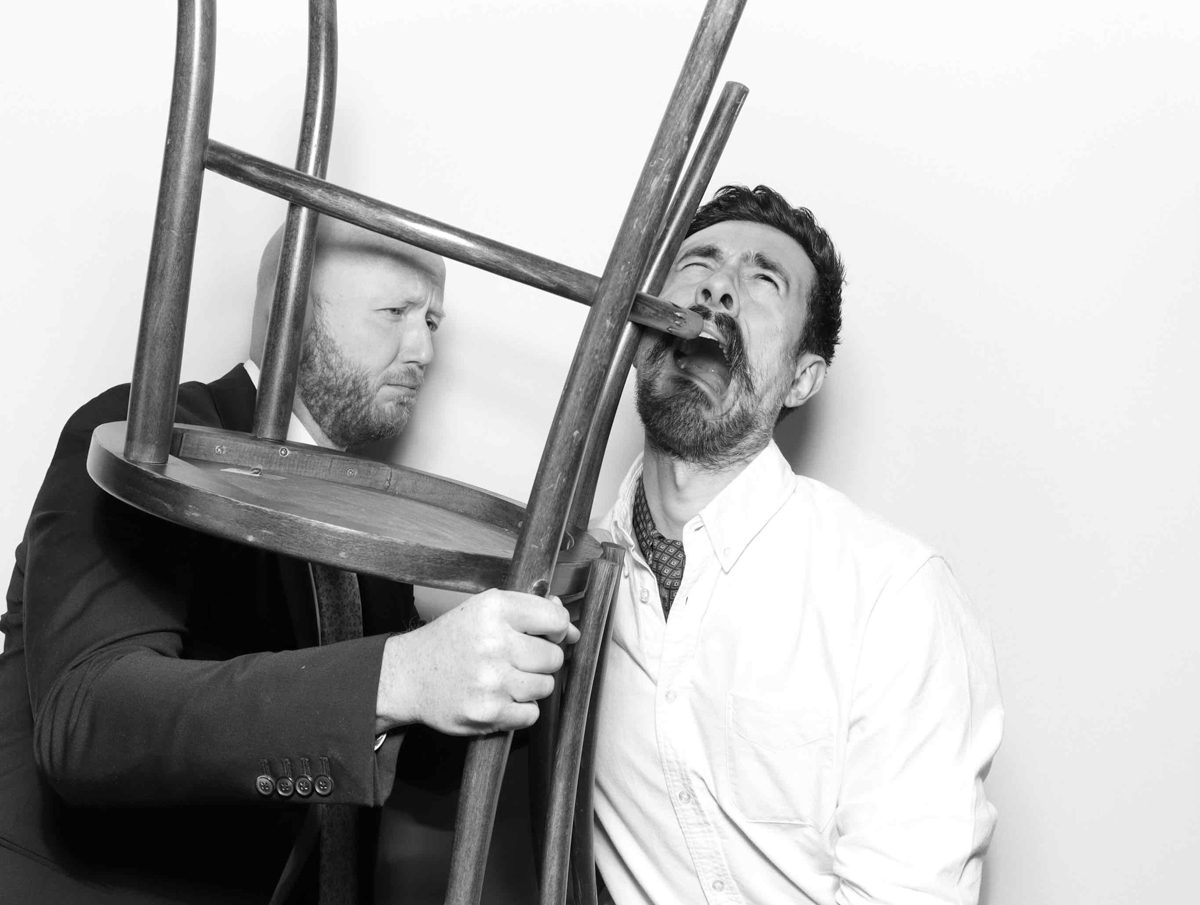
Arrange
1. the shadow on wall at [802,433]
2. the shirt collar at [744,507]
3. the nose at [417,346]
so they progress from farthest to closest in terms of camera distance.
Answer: the shadow on wall at [802,433]
the nose at [417,346]
the shirt collar at [744,507]

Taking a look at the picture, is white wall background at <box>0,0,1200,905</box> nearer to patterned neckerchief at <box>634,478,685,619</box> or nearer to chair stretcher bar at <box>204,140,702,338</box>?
patterned neckerchief at <box>634,478,685,619</box>

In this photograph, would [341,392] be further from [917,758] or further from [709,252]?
[917,758]

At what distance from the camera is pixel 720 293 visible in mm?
1594

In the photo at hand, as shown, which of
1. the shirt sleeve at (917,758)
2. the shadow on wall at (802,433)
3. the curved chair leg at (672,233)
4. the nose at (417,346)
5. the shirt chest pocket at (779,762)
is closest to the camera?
the curved chair leg at (672,233)

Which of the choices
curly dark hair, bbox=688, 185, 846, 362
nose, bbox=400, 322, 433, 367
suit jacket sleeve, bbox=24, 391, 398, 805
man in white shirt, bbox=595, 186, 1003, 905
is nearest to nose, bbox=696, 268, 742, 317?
man in white shirt, bbox=595, 186, 1003, 905

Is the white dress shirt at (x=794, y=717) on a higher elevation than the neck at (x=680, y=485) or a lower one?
lower

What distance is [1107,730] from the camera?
63.5 inches

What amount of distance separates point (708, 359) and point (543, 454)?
0.74 metres

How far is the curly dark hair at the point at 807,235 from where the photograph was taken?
1687 mm

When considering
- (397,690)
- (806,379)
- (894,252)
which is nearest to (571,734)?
(397,690)

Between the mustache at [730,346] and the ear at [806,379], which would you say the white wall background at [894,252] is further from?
the mustache at [730,346]

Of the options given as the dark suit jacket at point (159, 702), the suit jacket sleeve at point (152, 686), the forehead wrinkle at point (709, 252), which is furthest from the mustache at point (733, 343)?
the suit jacket sleeve at point (152, 686)

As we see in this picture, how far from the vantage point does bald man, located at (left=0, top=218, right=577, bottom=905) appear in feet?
3.00

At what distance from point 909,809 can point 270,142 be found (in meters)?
1.32
